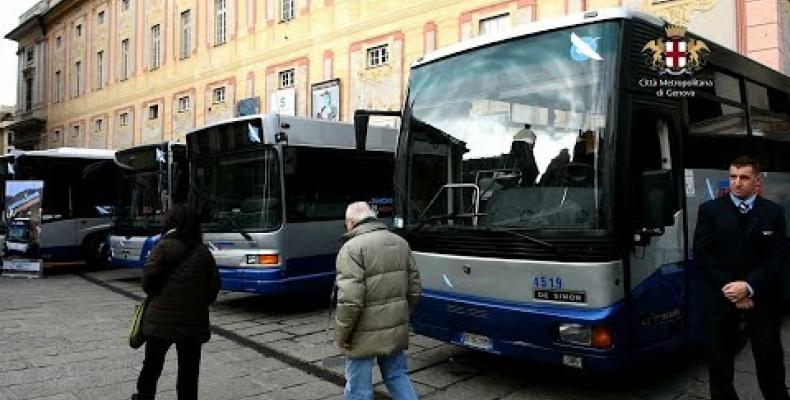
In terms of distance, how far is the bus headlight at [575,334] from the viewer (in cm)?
448

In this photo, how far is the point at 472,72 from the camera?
5496mm

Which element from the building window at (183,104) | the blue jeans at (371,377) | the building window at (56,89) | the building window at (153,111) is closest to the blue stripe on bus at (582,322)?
the blue jeans at (371,377)

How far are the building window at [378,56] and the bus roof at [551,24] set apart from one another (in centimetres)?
1388

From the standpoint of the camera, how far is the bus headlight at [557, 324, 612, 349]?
4445 millimetres

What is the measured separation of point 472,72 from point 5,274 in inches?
505

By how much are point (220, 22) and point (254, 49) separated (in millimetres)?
3341

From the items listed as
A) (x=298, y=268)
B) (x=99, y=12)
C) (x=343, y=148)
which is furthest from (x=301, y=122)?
(x=99, y=12)

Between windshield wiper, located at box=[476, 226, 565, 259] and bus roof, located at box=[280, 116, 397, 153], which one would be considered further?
bus roof, located at box=[280, 116, 397, 153]

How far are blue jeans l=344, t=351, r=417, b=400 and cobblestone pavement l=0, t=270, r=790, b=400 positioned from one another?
1.14 metres

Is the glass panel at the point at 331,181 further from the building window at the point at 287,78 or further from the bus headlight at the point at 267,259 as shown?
the building window at the point at 287,78

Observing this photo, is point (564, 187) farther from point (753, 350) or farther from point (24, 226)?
point (24, 226)

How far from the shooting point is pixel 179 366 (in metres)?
4.39

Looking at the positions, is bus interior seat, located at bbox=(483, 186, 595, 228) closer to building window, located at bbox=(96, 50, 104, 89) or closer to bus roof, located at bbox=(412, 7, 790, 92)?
bus roof, located at bbox=(412, 7, 790, 92)

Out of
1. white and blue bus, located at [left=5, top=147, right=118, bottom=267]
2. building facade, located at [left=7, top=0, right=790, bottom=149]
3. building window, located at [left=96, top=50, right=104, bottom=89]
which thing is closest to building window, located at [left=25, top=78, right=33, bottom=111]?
building facade, located at [left=7, top=0, right=790, bottom=149]
